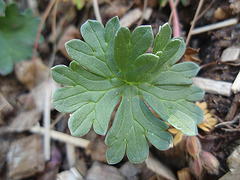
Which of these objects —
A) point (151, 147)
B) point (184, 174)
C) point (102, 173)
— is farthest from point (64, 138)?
point (184, 174)

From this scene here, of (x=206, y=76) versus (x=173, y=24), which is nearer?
(x=206, y=76)

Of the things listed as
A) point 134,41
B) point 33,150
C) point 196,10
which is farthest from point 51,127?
point 196,10

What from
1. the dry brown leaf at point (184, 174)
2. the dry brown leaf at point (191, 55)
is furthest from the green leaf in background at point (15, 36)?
the dry brown leaf at point (184, 174)

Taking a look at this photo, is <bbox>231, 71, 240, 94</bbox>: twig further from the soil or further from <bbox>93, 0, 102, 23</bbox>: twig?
<bbox>93, 0, 102, 23</bbox>: twig

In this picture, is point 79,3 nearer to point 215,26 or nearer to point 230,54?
point 215,26

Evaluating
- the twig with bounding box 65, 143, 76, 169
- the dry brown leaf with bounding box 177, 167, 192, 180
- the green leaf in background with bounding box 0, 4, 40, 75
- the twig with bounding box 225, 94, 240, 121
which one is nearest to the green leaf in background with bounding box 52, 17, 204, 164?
the twig with bounding box 225, 94, 240, 121

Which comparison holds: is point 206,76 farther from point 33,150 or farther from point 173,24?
point 33,150
